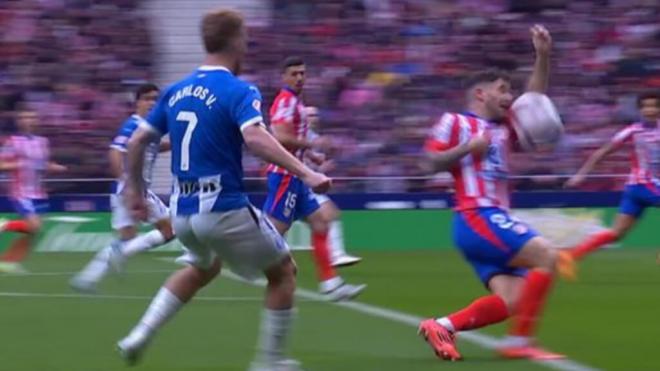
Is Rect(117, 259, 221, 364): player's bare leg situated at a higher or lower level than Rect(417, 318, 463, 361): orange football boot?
higher

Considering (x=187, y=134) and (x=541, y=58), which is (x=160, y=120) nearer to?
(x=187, y=134)

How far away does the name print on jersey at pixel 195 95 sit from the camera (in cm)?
822

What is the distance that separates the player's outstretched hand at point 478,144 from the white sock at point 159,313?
200 cm

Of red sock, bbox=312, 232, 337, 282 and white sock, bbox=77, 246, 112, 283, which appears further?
white sock, bbox=77, 246, 112, 283

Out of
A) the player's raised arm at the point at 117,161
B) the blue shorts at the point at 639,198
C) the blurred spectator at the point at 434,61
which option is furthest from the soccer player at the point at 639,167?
the blurred spectator at the point at 434,61

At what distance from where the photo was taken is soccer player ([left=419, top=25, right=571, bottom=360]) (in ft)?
30.9

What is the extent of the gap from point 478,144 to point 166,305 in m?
2.13

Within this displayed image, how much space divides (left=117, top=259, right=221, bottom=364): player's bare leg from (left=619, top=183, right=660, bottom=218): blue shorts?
892 cm

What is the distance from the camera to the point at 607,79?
26.1 meters

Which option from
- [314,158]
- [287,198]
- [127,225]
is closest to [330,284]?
[287,198]

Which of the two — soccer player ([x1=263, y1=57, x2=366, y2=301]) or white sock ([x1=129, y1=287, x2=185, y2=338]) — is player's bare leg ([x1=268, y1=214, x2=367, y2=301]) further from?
white sock ([x1=129, y1=287, x2=185, y2=338])

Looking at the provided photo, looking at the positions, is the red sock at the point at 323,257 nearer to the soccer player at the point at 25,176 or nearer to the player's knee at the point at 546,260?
the player's knee at the point at 546,260

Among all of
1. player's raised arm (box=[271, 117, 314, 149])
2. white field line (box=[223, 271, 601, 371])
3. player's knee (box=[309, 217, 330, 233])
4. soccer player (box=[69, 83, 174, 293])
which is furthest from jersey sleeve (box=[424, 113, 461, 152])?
soccer player (box=[69, 83, 174, 293])

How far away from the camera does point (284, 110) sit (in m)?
13.8
